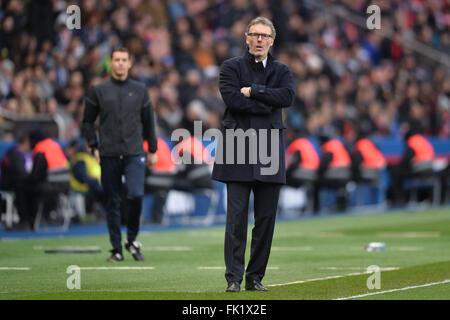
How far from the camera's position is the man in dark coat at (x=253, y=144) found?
969 centimetres

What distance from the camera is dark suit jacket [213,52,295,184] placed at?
9656 millimetres

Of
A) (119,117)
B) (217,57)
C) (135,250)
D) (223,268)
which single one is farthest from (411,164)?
(223,268)

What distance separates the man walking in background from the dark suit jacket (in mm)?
3498

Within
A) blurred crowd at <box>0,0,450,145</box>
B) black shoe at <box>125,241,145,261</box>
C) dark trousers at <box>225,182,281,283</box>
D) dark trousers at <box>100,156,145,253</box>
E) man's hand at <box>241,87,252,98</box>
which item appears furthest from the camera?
blurred crowd at <box>0,0,450,145</box>

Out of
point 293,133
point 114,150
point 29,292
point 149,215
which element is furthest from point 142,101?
point 293,133

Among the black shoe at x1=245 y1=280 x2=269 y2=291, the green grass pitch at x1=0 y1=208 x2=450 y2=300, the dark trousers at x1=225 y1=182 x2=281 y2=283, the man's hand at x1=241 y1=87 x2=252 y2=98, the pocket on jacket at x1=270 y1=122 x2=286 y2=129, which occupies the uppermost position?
the man's hand at x1=241 y1=87 x2=252 y2=98

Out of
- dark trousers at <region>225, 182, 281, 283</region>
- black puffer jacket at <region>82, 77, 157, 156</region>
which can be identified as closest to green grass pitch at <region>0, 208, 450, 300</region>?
dark trousers at <region>225, 182, 281, 283</region>

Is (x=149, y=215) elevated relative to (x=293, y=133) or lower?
lower

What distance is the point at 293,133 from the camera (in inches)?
976

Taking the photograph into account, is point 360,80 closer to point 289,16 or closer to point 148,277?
Result: point 289,16

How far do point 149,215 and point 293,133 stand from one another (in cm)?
465
